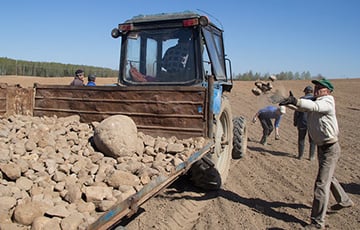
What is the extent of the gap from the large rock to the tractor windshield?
4.41 ft

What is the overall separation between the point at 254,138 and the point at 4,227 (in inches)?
332

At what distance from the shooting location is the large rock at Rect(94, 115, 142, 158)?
3424mm

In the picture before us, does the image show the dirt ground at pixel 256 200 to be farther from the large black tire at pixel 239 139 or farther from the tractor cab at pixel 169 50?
the tractor cab at pixel 169 50

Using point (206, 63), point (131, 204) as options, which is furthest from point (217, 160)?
point (131, 204)

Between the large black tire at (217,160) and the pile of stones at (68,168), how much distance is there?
588 mm

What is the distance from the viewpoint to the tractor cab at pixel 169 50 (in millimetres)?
4625

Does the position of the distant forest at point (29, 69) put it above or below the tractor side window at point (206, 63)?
above

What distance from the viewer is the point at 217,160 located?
511 cm

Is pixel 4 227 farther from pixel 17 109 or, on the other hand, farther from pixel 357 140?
pixel 357 140

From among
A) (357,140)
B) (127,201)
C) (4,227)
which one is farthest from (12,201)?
(357,140)

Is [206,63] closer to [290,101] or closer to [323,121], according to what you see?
[290,101]

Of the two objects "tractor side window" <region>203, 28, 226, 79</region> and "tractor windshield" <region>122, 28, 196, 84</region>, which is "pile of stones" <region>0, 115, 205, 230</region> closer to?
"tractor windshield" <region>122, 28, 196, 84</region>

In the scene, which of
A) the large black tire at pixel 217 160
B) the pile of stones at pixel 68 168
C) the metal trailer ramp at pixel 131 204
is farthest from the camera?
the large black tire at pixel 217 160

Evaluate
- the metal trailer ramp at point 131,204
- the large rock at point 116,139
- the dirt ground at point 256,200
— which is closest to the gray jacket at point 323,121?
the dirt ground at point 256,200
